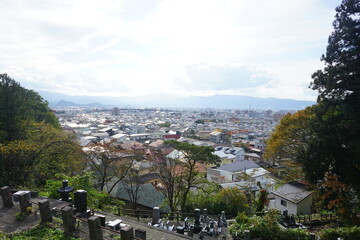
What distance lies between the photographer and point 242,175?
26.2 m

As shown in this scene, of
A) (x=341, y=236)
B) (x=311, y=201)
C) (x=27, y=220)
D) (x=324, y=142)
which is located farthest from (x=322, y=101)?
(x=27, y=220)

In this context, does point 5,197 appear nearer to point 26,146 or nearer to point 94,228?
point 26,146

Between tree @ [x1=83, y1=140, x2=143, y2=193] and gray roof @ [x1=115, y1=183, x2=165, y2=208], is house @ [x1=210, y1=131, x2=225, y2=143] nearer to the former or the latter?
gray roof @ [x1=115, y1=183, x2=165, y2=208]

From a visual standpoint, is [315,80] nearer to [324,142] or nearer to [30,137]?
[324,142]

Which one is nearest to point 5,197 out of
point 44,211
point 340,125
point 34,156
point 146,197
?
point 44,211

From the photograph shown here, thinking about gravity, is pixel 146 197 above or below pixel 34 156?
below

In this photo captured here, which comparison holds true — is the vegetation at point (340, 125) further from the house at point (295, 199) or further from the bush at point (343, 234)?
the house at point (295, 199)

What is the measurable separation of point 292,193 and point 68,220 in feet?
58.7

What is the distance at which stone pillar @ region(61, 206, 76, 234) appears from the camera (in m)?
6.03

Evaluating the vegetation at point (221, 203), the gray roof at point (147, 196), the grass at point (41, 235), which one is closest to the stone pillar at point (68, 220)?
the grass at point (41, 235)

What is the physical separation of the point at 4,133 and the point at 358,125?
18.9 meters

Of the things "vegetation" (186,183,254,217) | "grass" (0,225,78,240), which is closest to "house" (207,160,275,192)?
"vegetation" (186,183,254,217)

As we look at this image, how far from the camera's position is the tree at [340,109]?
10172mm

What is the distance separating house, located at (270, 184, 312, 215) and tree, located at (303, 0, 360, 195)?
23.1 ft
